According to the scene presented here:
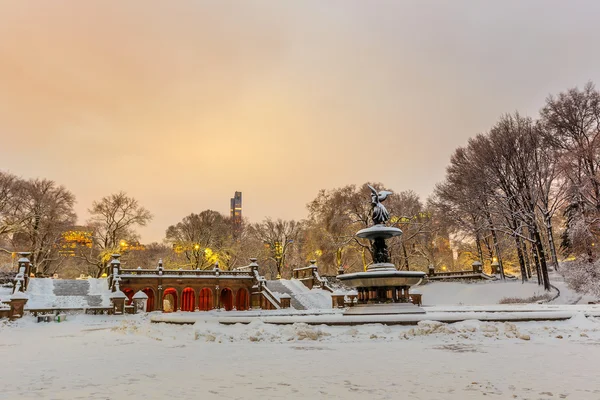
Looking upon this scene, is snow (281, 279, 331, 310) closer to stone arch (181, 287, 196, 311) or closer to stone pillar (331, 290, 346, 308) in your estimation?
stone pillar (331, 290, 346, 308)

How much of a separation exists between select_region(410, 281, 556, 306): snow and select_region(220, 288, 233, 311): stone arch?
18604 mm

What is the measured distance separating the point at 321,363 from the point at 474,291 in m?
31.3

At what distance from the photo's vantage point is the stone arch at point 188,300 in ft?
131

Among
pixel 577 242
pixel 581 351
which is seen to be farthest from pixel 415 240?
pixel 581 351

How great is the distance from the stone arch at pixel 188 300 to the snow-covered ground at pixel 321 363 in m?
26.2

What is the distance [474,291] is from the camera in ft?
116

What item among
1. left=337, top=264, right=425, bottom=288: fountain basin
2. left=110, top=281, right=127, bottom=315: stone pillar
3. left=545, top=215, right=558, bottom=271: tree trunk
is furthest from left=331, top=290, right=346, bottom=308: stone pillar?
left=545, top=215, right=558, bottom=271: tree trunk

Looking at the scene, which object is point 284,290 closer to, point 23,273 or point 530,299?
point 530,299

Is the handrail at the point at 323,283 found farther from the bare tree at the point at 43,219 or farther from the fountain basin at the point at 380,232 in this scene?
the bare tree at the point at 43,219

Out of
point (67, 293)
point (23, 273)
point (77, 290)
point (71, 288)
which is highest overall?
point (23, 273)

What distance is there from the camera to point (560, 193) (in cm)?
3086

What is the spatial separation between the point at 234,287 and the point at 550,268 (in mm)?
31048

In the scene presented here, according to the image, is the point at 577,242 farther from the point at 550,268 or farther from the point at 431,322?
the point at 431,322

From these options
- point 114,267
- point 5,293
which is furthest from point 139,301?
point 5,293
